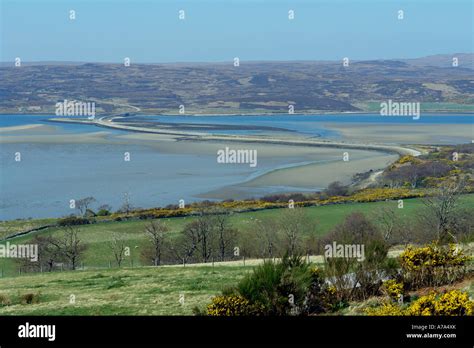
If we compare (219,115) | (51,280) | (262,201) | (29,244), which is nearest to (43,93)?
(219,115)

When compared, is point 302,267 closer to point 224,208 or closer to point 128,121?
point 224,208

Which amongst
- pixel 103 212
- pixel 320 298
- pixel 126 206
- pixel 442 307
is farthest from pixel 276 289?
pixel 126 206

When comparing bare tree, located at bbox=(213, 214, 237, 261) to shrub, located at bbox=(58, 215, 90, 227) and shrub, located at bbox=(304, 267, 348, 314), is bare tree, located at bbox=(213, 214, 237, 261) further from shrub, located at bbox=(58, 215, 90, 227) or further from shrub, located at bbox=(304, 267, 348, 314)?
shrub, located at bbox=(304, 267, 348, 314)

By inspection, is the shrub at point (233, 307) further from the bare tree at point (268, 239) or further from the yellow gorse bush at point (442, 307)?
the bare tree at point (268, 239)

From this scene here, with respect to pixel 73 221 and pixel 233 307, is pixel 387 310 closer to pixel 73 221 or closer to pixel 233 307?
pixel 233 307

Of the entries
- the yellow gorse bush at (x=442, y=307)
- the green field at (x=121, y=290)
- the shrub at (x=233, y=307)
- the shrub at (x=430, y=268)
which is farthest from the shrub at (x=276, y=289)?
the shrub at (x=430, y=268)

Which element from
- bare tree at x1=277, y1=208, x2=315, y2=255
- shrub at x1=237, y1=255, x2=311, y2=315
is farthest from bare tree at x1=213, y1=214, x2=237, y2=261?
shrub at x1=237, y1=255, x2=311, y2=315
